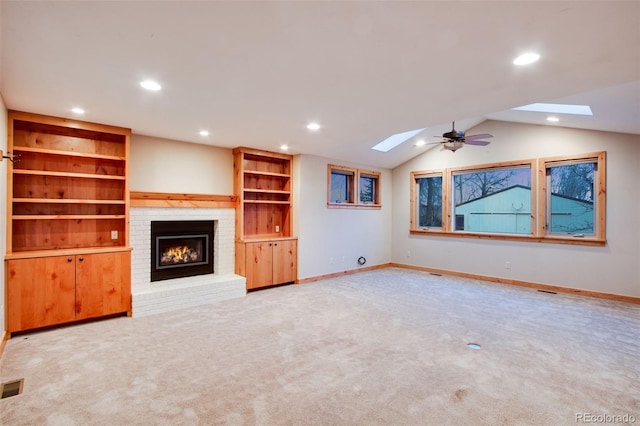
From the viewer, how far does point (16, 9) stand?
1753 millimetres

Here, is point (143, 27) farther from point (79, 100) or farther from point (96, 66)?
point (79, 100)

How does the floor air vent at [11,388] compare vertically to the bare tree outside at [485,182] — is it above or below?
below

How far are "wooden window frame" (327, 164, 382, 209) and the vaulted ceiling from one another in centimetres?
275

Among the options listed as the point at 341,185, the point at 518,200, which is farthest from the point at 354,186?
the point at 518,200

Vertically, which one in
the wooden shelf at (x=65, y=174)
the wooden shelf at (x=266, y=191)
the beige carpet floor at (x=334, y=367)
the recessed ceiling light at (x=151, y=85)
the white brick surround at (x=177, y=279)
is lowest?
the beige carpet floor at (x=334, y=367)

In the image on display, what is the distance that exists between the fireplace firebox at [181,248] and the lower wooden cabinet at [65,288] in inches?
30.3

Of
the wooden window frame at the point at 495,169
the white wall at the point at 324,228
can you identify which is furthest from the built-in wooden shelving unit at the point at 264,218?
the wooden window frame at the point at 495,169

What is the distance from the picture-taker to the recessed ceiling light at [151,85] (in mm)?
2770

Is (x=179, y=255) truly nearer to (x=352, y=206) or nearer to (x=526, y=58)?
(x=352, y=206)

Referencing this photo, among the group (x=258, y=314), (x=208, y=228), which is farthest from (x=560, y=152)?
(x=208, y=228)

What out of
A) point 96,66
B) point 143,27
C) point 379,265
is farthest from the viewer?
point 379,265

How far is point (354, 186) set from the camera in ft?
23.4

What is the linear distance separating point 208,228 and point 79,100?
2631 mm

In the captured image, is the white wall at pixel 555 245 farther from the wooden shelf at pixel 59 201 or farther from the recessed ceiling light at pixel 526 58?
the wooden shelf at pixel 59 201
